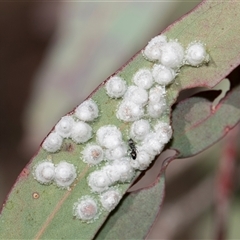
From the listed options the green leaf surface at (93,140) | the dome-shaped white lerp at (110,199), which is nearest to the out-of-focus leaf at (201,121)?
the green leaf surface at (93,140)

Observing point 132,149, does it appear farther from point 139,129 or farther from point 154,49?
point 154,49

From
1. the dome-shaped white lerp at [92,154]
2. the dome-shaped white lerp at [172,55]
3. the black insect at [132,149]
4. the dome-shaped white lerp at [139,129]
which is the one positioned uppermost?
the dome-shaped white lerp at [172,55]

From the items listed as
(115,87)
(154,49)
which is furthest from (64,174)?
(154,49)

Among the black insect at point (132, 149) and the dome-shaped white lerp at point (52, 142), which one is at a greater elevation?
the dome-shaped white lerp at point (52, 142)

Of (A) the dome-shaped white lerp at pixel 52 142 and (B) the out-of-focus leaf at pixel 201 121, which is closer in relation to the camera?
(A) the dome-shaped white lerp at pixel 52 142

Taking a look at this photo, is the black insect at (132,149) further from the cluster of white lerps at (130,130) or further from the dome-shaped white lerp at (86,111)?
the dome-shaped white lerp at (86,111)

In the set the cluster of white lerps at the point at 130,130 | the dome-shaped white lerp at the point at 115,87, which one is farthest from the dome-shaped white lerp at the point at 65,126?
the dome-shaped white lerp at the point at 115,87

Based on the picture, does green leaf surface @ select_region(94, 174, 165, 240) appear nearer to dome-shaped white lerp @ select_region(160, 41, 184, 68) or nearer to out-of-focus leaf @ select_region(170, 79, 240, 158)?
out-of-focus leaf @ select_region(170, 79, 240, 158)
